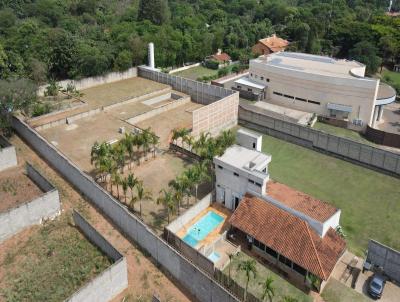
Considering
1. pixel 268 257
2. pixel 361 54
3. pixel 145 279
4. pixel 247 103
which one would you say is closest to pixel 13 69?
pixel 247 103

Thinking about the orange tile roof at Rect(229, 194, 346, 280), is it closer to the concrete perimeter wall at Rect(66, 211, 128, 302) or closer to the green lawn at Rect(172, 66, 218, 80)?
the concrete perimeter wall at Rect(66, 211, 128, 302)

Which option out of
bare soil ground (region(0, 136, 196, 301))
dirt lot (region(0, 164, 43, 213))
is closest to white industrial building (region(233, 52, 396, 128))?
bare soil ground (region(0, 136, 196, 301))

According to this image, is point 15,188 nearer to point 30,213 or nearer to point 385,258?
point 30,213

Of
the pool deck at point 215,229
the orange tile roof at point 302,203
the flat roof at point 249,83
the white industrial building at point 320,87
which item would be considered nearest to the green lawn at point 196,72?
the flat roof at point 249,83

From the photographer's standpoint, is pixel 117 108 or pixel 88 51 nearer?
pixel 117 108

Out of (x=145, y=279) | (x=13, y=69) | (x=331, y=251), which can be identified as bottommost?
(x=145, y=279)

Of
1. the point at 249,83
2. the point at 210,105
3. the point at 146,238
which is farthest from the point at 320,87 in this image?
the point at 146,238

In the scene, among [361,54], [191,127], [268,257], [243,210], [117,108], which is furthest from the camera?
[361,54]

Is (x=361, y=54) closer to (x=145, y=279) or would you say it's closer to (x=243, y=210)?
(x=243, y=210)
